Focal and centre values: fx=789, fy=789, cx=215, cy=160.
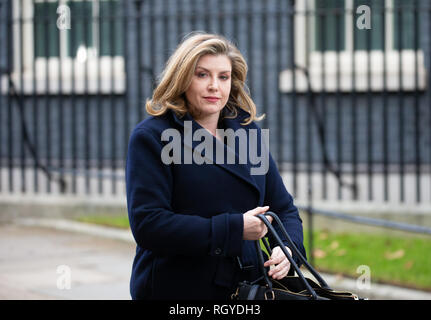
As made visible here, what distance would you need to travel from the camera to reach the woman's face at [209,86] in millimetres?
2939

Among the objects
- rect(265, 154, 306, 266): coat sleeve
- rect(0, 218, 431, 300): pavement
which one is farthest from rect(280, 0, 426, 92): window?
rect(265, 154, 306, 266): coat sleeve

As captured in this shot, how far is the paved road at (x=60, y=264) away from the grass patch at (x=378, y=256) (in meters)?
1.80

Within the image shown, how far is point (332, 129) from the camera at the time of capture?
9773 mm

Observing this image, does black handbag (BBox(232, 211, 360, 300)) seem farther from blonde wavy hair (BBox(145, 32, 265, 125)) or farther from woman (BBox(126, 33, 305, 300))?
blonde wavy hair (BBox(145, 32, 265, 125))

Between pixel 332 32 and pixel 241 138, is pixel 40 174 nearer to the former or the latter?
pixel 332 32

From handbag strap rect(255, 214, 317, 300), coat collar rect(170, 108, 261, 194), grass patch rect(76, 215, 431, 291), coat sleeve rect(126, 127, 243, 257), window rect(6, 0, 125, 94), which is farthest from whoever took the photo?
window rect(6, 0, 125, 94)

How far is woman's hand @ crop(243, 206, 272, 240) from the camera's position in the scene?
8.99 feet

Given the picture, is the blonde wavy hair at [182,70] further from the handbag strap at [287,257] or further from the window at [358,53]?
the window at [358,53]

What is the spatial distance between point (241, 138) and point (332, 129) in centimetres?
688

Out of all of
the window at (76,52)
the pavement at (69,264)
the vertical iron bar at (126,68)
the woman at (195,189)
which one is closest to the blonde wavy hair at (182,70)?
the woman at (195,189)

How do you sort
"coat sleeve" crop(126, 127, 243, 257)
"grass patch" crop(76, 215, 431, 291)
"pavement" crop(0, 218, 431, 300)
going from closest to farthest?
"coat sleeve" crop(126, 127, 243, 257) < "pavement" crop(0, 218, 431, 300) < "grass patch" crop(76, 215, 431, 291)

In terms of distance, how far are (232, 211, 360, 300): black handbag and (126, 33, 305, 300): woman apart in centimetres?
5

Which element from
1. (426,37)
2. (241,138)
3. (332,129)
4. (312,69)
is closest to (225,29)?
(312,69)

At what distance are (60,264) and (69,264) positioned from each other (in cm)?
9
